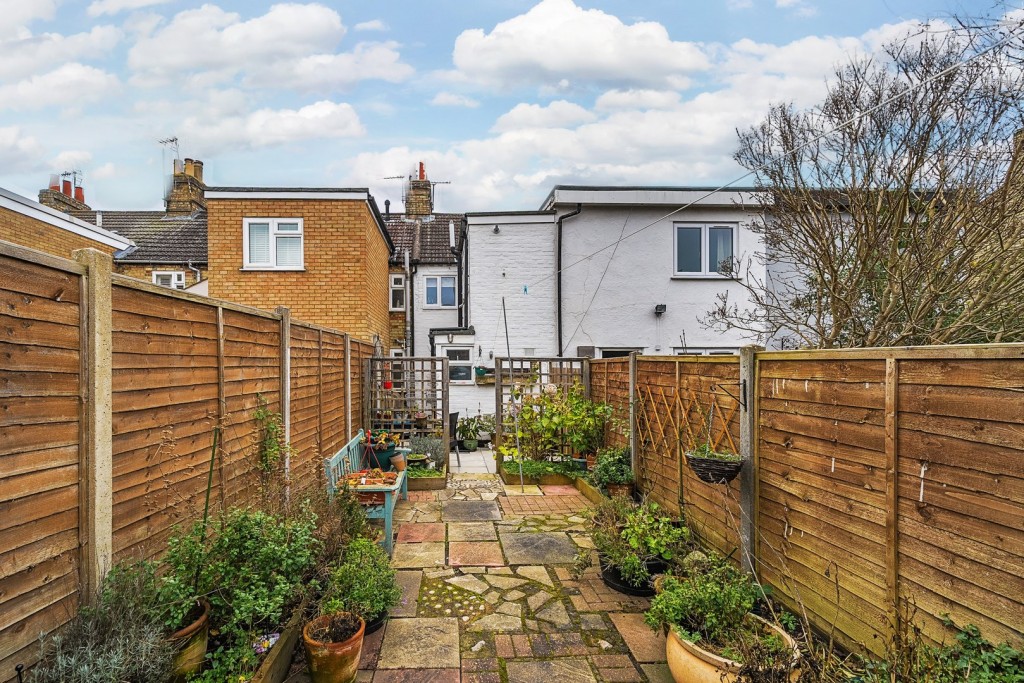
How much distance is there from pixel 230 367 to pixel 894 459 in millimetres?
4133

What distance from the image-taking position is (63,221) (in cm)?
1024

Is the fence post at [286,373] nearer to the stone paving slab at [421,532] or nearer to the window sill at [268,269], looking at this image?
the stone paving slab at [421,532]

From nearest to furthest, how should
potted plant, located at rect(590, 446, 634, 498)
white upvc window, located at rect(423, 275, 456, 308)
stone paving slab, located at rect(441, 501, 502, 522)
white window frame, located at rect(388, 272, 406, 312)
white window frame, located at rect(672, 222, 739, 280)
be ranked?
stone paving slab, located at rect(441, 501, 502, 522), potted plant, located at rect(590, 446, 634, 498), white window frame, located at rect(672, 222, 739, 280), white upvc window, located at rect(423, 275, 456, 308), white window frame, located at rect(388, 272, 406, 312)

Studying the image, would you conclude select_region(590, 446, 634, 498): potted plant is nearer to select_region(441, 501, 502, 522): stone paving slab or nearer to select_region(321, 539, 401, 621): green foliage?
select_region(441, 501, 502, 522): stone paving slab

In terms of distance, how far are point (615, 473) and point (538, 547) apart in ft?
5.90

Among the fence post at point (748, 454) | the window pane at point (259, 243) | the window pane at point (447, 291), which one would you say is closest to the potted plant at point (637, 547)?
the fence post at point (748, 454)

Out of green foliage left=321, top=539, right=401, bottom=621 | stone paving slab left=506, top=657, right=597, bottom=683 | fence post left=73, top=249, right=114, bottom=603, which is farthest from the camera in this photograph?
green foliage left=321, top=539, right=401, bottom=621

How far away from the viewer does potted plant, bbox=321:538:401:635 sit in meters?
3.40

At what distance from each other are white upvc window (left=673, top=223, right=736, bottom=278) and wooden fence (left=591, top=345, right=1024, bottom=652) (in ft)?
26.3

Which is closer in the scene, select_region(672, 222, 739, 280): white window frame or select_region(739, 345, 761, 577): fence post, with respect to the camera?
select_region(739, 345, 761, 577): fence post

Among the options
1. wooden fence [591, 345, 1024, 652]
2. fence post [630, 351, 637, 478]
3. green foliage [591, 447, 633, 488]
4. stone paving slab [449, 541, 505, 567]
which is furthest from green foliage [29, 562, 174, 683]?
fence post [630, 351, 637, 478]

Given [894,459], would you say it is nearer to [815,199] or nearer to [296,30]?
[815,199]

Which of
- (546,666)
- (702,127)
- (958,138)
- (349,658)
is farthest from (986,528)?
(702,127)

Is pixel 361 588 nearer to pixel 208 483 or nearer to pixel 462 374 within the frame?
pixel 208 483
